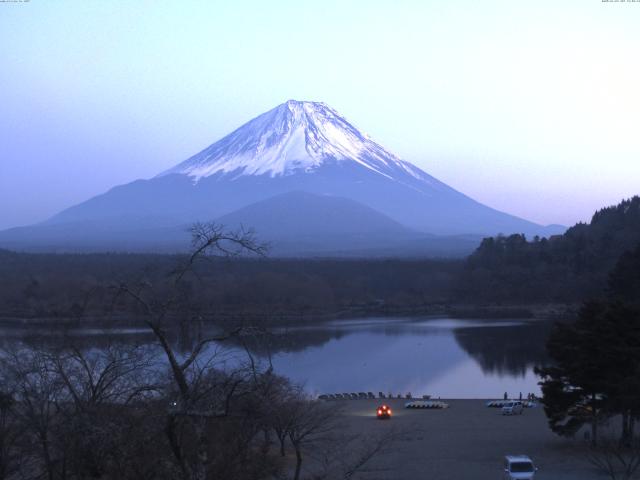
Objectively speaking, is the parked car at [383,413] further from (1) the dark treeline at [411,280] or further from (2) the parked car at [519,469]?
(1) the dark treeline at [411,280]

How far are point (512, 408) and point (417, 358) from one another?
7.64 m

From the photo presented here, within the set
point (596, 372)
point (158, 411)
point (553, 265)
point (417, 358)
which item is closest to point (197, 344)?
point (158, 411)

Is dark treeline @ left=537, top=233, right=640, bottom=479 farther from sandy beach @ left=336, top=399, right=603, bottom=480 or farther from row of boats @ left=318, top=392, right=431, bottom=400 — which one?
row of boats @ left=318, top=392, right=431, bottom=400

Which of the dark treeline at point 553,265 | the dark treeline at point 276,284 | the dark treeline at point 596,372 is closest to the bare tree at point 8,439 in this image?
the dark treeline at point 596,372

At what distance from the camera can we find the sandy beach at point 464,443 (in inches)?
349

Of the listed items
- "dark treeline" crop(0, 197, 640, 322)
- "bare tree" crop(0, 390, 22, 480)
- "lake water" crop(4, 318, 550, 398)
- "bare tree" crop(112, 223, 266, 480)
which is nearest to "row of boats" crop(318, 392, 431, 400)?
"lake water" crop(4, 318, 550, 398)

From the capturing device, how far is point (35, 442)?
5672mm

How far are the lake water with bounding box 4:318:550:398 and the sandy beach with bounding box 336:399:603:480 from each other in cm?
176

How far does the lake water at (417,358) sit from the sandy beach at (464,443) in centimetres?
176

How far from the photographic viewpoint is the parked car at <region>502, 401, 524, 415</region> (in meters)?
13.0

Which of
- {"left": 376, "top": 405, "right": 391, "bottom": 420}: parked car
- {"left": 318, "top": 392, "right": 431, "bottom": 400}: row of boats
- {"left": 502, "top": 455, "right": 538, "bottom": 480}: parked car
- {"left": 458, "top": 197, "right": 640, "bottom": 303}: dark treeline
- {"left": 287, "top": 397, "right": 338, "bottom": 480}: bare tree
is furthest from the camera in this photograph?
{"left": 458, "top": 197, "right": 640, "bottom": 303}: dark treeline

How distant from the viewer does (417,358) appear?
2072cm

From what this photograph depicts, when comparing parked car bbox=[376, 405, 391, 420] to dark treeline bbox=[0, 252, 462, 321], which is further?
dark treeline bbox=[0, 252, 462, 321]

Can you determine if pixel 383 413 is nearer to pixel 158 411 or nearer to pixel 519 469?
pixel 519 469
